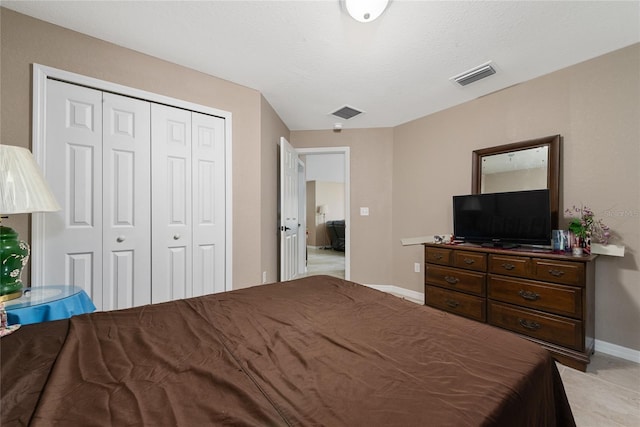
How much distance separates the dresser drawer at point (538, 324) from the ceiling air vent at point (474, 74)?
214 cm

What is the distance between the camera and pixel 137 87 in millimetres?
2160

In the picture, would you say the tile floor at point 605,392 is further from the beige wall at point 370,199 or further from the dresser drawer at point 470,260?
the beige wall at point 370,199

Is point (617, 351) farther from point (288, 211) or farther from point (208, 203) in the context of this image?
point (208, 203)

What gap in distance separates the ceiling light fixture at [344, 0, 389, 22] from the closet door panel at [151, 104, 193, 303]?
1.69 meters

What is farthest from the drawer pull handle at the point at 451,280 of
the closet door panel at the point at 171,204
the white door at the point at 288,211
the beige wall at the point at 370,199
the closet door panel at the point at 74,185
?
the closet door panel at the point at 74,185

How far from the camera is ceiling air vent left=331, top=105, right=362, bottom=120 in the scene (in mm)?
3289

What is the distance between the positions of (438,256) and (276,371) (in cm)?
250

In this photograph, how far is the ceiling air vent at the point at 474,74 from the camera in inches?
92.2

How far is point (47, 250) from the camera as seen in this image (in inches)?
71.2

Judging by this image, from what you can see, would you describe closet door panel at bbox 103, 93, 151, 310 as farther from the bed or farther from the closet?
the bed

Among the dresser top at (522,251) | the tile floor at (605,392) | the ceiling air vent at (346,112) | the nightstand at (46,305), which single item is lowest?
the tile floor at (605,392)

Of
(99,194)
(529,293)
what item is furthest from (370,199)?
(99,194)

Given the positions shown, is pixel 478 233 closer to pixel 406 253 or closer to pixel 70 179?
pixel 406 253

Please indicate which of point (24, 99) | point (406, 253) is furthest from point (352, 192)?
point (24, 99)
